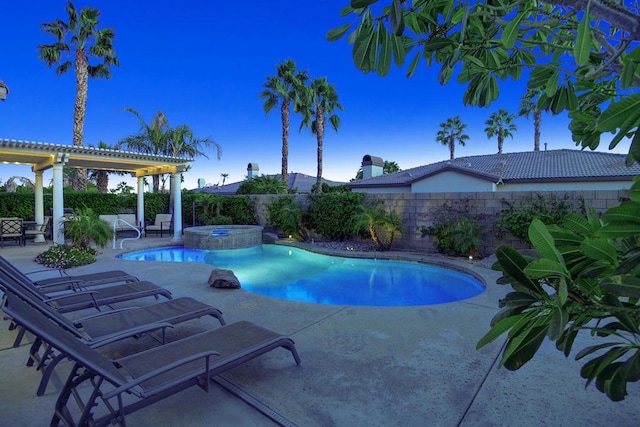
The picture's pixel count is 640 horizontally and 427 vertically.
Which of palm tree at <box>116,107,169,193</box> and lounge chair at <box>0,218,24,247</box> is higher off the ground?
palm tree at <box>116,107,169,193</box>

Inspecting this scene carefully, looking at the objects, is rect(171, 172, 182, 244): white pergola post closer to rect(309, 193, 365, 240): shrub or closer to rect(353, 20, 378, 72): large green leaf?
rect(309, 193, 365, 240): shrub

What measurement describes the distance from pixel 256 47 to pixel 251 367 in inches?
750

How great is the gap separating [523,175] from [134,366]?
21.4 meters

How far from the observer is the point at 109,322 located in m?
3.70

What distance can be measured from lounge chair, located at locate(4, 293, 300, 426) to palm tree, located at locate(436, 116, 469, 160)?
1570 inches

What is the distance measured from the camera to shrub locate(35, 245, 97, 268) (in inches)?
342

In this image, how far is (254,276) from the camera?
9688 millimetres

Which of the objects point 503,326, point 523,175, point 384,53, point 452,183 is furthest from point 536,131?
point 503,326

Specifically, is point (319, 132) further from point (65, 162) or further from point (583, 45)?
point (583, 45)

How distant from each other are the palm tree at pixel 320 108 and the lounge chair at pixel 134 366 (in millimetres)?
20883

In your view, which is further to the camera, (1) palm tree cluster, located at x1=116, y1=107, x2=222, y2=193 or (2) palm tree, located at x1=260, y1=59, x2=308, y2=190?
(1) palm tree cluster, located at x1=116, y1=107, x2=222, y2=193

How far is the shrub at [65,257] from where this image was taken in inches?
342

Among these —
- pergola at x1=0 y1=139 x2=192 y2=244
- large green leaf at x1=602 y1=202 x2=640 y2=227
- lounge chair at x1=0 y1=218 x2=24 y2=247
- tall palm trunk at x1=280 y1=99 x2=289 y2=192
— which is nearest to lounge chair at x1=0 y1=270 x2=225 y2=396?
large green leaf at x1=602 y1=202 x2=640 y2=227

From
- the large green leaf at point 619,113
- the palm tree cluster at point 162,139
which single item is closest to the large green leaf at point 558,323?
the large green leaf at point 619,113
